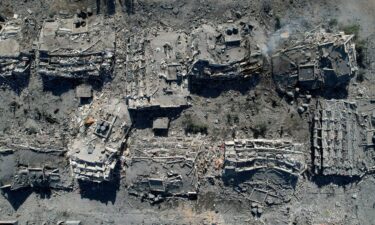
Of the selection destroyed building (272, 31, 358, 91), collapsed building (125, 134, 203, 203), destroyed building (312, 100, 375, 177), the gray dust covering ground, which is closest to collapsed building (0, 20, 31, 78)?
the gray dust covering ground

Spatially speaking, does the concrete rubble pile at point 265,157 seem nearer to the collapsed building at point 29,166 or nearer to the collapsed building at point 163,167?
the collapsed building at point 163,167

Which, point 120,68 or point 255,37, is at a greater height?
point 255,37

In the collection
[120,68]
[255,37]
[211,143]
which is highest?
[255,37]

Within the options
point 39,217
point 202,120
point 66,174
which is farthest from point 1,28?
point 202,120

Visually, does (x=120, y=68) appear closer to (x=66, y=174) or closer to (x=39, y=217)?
(x=66, y=174)

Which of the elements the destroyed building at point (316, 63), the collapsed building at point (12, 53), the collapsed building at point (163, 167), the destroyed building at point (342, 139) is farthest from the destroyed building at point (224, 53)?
the collapsed building at point (12, 53)

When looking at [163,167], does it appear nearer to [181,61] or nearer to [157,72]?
[157,72]
